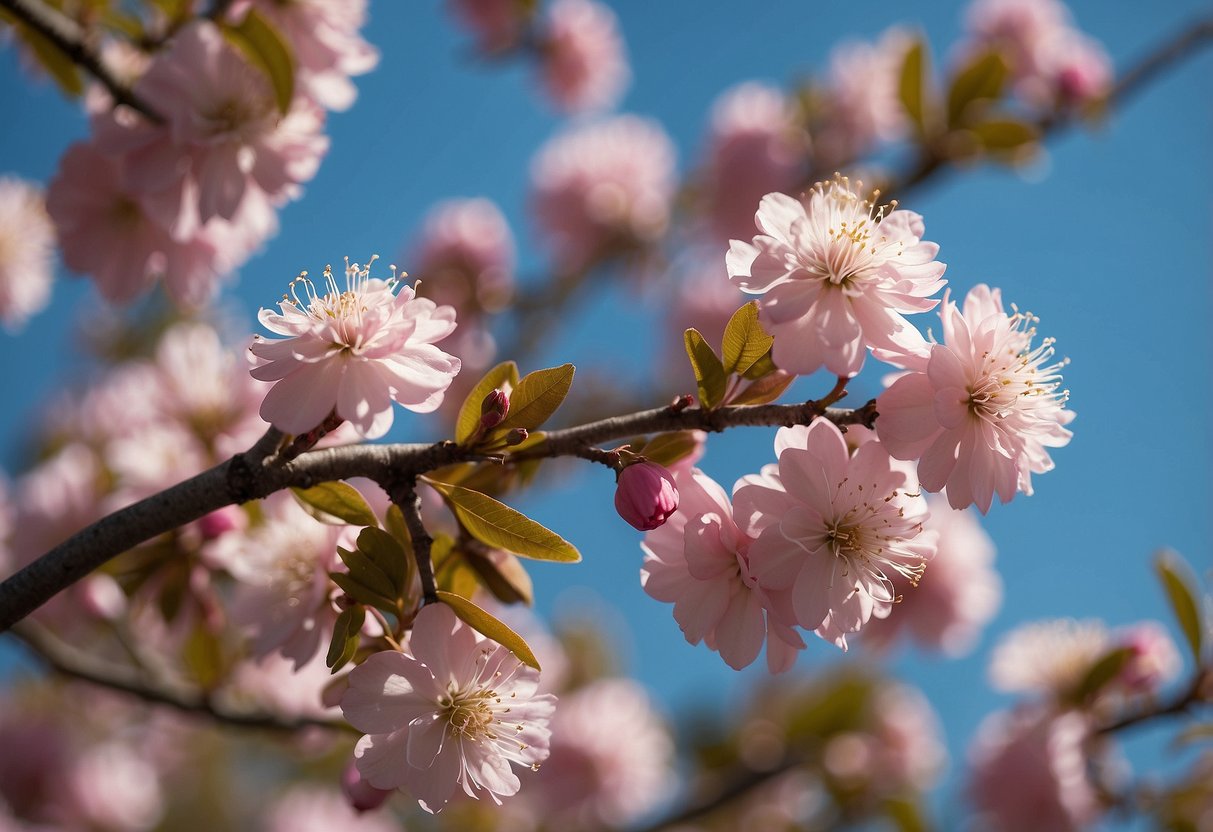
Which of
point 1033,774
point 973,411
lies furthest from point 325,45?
point 1033,774

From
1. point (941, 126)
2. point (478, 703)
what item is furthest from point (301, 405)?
point (941, 126)

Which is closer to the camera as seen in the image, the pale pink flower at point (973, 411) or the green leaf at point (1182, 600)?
the pale pink flower at point (973, 411)

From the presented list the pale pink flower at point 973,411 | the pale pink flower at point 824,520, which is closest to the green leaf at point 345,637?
the pale pink flower at point 824,520

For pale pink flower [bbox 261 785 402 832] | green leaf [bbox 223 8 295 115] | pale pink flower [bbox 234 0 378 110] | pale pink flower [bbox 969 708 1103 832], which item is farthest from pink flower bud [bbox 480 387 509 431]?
pale pink flower [bbox 261 785 402 832]

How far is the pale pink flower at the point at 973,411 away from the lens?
0.95m

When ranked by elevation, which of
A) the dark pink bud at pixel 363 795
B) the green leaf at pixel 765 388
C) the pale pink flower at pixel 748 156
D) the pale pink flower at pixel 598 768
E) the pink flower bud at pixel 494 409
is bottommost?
the dark pink bud at pixel 363 795

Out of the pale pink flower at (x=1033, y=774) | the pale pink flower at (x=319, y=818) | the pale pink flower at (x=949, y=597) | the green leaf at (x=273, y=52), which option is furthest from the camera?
the pale pink flower at (x=319, y=818)

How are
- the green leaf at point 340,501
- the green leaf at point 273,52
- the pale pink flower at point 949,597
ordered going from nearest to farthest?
the green leaf at point 340,501 < the green leaf at point 273,52 < the pale pink flower at point 949,597

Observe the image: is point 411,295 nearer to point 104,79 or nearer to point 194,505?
→ point 194,505

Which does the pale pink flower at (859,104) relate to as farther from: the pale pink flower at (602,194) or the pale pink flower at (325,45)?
the pale pink flower at (325,45)

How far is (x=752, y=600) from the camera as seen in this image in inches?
39.8

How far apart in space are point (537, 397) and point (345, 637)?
329 mm

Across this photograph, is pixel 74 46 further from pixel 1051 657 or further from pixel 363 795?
pixel 1051 657

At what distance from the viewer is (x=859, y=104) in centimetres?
318
